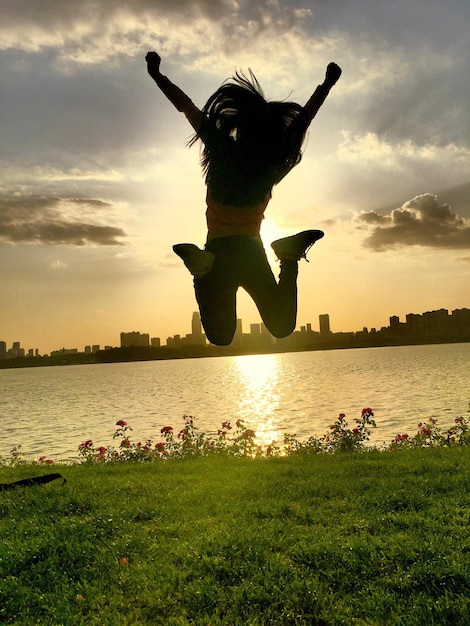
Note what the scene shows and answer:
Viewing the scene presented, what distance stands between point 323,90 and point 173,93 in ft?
4.23

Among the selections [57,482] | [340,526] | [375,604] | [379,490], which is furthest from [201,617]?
[57,482]

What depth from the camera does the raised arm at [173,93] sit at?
163 inches

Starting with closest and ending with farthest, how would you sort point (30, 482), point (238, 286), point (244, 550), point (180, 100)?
point (180, 100) < point (238, 286) < point (244, 550) < point (30, 482)

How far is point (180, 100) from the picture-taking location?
421 cm

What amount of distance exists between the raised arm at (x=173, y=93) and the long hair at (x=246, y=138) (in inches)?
11.1

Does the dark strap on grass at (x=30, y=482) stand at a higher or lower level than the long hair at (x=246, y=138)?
lower

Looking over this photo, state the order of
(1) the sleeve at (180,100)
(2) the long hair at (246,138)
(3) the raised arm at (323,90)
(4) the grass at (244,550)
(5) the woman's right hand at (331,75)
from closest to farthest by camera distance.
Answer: (2) the long hair at (246,138) < (1) the sleeve at (180,100) < (3) the raised arm at (323,90) < (5) the woman's right hand at (331,75) < (4) the grass at (244,550)

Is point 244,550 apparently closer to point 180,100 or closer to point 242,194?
point 242,194

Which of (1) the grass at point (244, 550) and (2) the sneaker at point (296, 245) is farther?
(1) the grass at point (244, 550)

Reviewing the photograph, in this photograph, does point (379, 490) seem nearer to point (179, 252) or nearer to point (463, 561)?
point (463, 561)

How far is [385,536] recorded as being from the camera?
6.23 meters

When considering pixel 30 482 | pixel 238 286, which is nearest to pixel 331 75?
pixel 238 286

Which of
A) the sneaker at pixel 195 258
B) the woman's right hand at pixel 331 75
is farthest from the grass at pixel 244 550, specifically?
the woman's right hand at pixel 331 75

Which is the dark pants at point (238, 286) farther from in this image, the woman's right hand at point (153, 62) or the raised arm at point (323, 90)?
the woman's right hand at point (153, 62)
